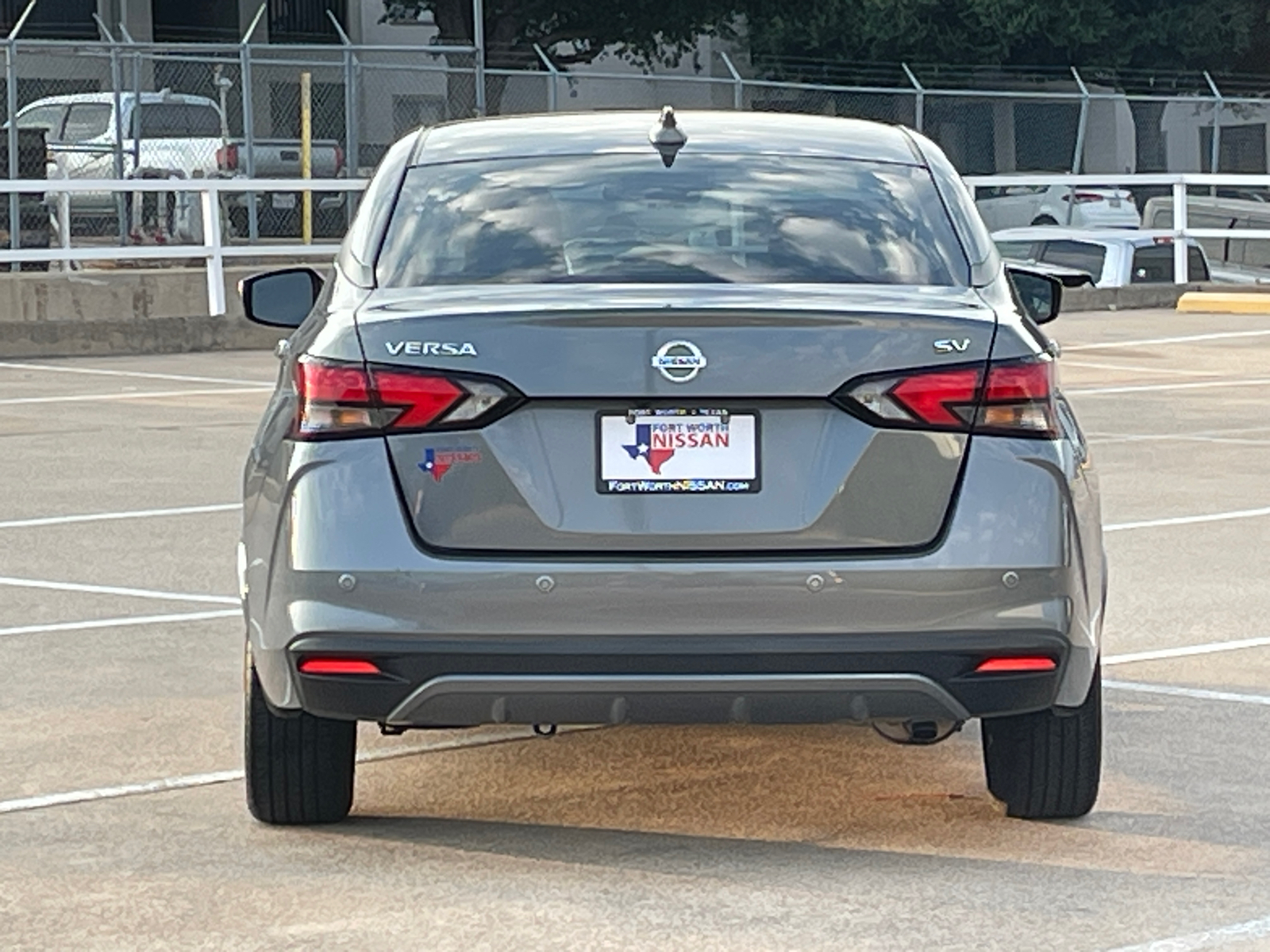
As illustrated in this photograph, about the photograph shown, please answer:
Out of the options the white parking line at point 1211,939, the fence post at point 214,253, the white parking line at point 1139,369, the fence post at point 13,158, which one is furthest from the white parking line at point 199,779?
the fence post at point 13,158

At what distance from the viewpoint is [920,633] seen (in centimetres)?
522

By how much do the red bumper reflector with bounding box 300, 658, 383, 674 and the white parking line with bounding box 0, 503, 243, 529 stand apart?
19.4 feet

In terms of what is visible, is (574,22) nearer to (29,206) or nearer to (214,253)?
(29,206)

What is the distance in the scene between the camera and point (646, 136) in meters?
6.29

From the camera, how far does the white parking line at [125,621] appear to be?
854cm

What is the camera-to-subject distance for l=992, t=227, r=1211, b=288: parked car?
86.3 ft

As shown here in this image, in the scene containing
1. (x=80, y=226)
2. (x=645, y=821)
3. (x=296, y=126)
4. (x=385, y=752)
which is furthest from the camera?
(x=296, y=126)

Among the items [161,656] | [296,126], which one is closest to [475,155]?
[161,656]

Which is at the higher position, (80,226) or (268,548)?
(268,548)

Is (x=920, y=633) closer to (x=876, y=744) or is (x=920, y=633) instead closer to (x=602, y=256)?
(x=602, y=256)

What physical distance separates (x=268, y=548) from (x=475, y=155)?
1.23 metres

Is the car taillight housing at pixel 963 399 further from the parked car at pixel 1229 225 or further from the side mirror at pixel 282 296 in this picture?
the parked car at pixel 1229 225

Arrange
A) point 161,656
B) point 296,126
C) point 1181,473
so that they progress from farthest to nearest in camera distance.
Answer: point 296,126 < point 1181,473 < point 161,656

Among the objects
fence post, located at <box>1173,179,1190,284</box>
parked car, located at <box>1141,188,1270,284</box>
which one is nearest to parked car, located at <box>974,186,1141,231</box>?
parked car, located at <box>1141,188,1270,284</box>
